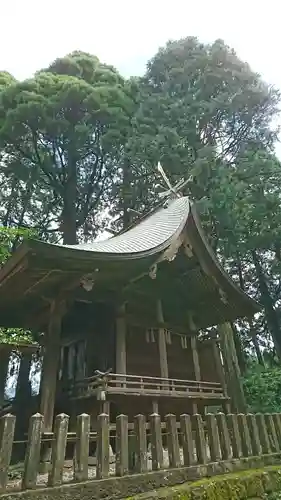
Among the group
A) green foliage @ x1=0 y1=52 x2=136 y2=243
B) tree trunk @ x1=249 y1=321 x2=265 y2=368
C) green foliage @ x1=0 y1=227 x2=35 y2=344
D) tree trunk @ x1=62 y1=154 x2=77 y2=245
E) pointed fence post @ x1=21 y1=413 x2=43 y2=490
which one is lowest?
pointed fence post @ x1=21 y1=413 x2=43 y2=490

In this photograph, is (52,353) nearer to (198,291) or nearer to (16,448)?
(16,448)

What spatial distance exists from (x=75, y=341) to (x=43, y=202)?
1705 centimetres

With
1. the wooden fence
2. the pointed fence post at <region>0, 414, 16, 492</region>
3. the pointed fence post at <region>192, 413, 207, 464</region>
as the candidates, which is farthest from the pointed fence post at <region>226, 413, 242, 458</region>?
the pointed fence post at <region>0, 414, 16, 492</region>

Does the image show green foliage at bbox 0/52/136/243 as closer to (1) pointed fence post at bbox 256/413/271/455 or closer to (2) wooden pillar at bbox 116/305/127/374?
(2) wooden pillar at bbox 116/305/127/374

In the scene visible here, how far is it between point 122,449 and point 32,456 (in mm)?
1143

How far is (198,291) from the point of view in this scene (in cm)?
1071

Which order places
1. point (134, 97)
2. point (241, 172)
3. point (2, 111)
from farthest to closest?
1. point (134, 97)
2. point (2, 111)
3. point (241, 172)

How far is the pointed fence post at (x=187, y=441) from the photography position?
16.8 feet

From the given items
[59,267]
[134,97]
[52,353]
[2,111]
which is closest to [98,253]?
[59,267]

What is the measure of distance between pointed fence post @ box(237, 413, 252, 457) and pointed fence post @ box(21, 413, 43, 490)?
11.9 feet

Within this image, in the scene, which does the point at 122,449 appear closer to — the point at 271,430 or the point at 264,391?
the point at 271,430

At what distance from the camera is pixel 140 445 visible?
4641 millimetres

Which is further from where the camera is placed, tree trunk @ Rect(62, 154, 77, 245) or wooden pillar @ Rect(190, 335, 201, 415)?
tree trunk @ Rect(62, 154, 77, 245)

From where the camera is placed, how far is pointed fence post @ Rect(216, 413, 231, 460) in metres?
5.71
